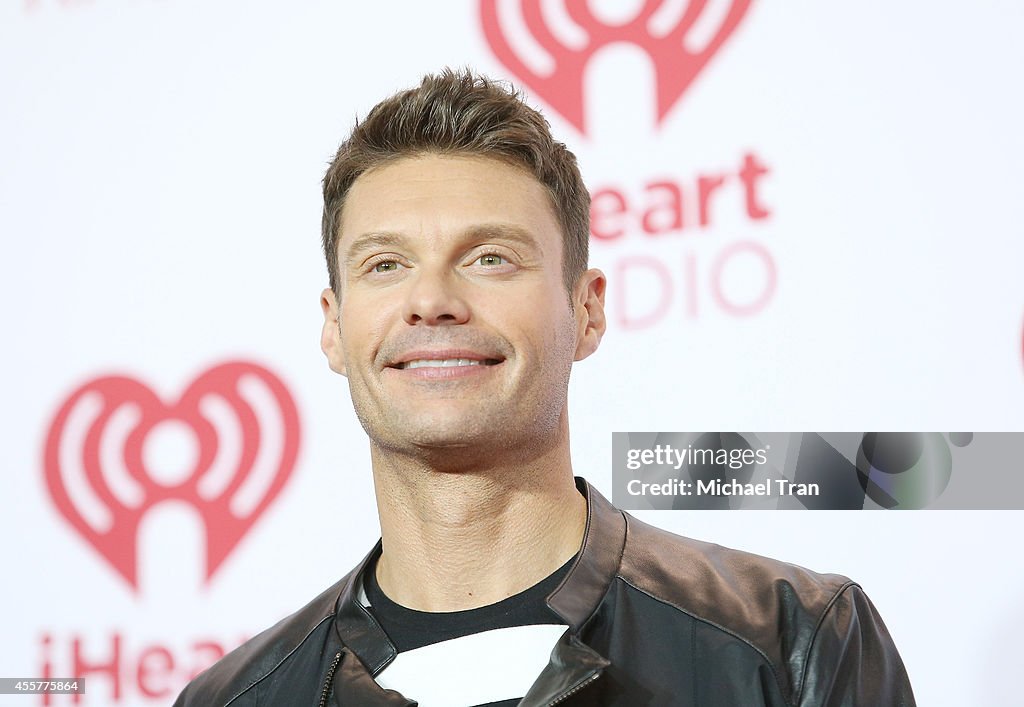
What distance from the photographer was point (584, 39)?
242 centimetres

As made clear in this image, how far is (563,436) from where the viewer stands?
1.59 metres

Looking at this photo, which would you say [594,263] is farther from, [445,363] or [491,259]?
[445,363]

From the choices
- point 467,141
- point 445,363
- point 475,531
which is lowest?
point 475,531

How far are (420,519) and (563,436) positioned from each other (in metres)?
0.21

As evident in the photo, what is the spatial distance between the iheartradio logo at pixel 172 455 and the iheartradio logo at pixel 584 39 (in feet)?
2.68

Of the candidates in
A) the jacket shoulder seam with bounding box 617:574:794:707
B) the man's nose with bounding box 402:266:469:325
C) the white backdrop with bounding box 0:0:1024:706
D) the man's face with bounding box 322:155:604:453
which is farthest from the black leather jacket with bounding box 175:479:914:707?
the white backdrop with bounding box 0:0:1024:706

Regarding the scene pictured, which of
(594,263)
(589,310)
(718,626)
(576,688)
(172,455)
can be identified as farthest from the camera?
(172,455)

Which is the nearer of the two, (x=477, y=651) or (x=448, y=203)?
(x=477, y=651)

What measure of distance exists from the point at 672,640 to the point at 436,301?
1.60ft

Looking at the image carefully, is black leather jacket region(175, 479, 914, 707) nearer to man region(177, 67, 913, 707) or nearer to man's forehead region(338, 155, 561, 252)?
man region(177, 67, 913, 707)

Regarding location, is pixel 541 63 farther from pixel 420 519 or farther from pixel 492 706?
pixel 492 706

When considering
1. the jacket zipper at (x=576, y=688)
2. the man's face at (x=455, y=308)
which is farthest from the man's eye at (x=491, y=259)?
the jacket zipper at (x=576, y=688)

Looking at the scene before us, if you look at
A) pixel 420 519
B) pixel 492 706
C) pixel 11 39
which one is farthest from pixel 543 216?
pixel 11 39

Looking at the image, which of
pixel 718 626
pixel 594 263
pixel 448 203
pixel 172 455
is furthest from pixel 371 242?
pixel 172 455
